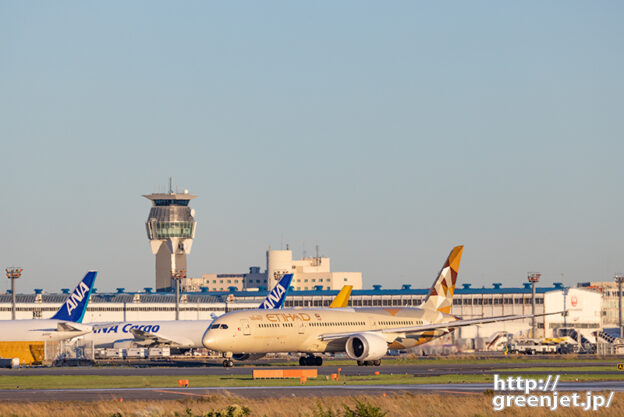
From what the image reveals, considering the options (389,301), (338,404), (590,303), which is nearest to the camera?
(338,404)

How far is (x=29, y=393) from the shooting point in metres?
48.9

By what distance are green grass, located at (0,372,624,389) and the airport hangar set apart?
299 feet

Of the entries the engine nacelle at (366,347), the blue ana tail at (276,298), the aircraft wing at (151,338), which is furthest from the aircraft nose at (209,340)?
the blue ana tail at (276,298)

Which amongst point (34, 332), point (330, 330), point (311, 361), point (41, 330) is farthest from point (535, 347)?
point (34, 332)

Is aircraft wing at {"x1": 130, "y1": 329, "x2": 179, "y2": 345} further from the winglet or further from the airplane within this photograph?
the airplane

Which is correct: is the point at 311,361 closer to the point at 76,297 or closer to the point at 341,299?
the point at 341,299

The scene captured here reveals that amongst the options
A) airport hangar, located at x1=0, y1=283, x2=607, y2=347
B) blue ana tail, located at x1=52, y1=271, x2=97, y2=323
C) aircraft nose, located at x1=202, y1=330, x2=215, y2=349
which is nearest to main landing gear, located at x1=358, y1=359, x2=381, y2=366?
aircraft nose, located at x1=202, y1=330, x2=215, y2=349

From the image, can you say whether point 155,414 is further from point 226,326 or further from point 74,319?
point 74,319

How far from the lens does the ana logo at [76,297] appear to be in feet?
332

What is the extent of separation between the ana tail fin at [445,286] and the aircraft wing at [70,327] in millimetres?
32646

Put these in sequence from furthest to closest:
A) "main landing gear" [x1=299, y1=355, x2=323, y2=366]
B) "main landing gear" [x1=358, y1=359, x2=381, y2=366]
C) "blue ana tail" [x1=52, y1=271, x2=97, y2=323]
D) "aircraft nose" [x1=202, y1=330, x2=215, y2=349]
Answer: "blue ana tail" [x1=52, y1=271, x2=97, y2=323] → "main landing gear" [x1=299, y1=355, x2=323, y2=366] → "main landing gear" [x1=358, y1=359, x2=381, y2=366] → "aircraft nose" [x1=202, y1=330, x2=215, y2=349]

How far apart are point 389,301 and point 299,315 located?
341 feet

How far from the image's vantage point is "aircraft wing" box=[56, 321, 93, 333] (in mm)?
95938

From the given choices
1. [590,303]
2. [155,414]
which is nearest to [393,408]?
[155,414]
